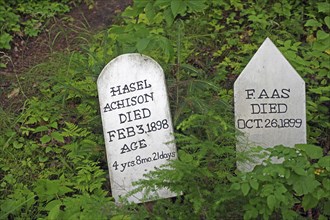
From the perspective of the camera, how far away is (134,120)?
129 inches

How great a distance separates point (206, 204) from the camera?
2.80 m

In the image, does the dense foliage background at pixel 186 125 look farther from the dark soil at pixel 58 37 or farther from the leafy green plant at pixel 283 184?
the dark soil at pixel 58 37

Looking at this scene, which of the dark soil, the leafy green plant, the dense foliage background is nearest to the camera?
the leafy green plant

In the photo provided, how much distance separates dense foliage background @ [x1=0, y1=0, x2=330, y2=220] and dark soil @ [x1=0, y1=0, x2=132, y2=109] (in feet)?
0.39

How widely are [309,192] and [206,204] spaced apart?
47 cm

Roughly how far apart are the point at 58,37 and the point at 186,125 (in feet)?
6.89

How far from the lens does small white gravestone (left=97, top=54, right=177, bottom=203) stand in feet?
10.6

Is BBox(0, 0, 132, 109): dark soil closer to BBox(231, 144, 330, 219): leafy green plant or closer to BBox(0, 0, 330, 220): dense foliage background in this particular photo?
BBox(0, 0, 330, 220): dense foliage background

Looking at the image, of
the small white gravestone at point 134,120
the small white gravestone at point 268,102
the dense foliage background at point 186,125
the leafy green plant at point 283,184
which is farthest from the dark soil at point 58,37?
the leafy green plant at point 283,184

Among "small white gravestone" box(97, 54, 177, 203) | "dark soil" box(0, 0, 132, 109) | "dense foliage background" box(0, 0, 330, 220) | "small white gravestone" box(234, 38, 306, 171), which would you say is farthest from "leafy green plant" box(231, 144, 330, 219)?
"dark soil" box(0, 0, 132, 109)

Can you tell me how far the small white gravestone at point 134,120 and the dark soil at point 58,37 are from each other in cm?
139

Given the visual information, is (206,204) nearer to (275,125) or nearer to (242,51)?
(275,125)

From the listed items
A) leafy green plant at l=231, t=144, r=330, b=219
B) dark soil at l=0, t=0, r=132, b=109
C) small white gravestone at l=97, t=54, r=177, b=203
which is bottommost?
leafy green plant at l=231, t=144, r=330, b=219

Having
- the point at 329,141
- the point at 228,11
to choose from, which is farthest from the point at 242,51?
the point at 329,141
